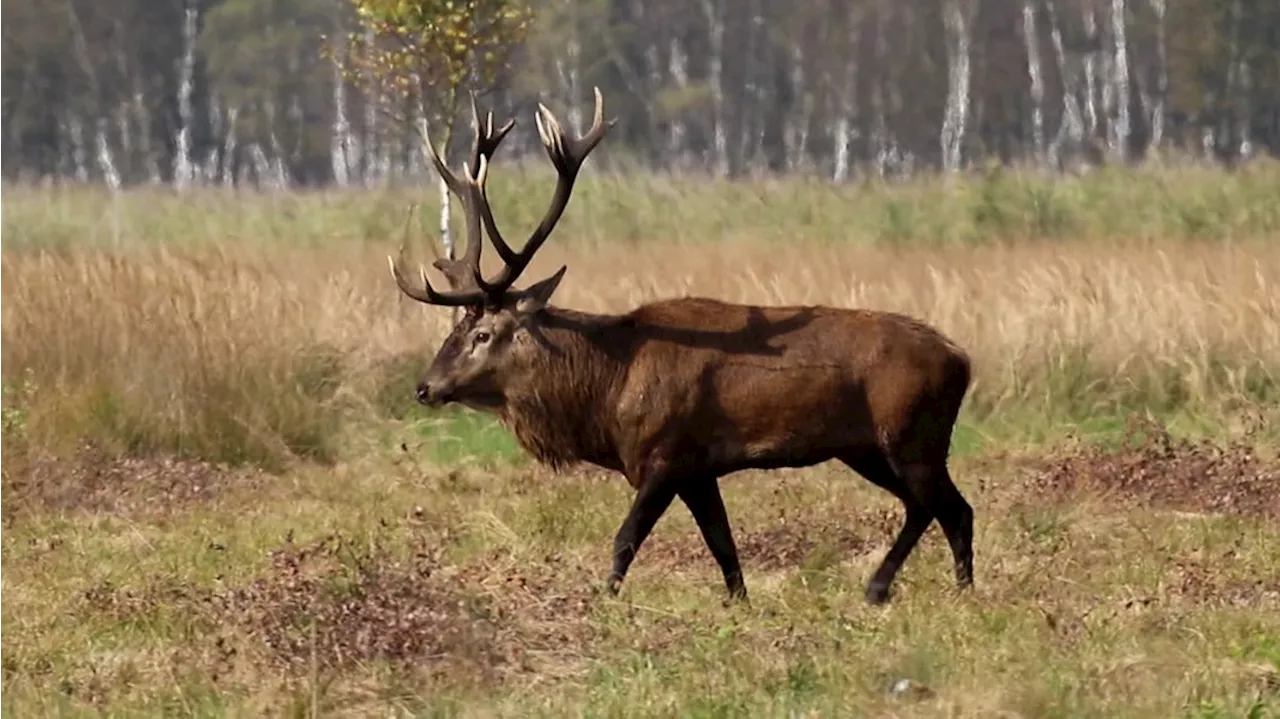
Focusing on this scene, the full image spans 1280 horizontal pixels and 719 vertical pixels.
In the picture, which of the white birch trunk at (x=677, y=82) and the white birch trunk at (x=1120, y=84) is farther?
the white birch trunk at (x=677, y=82)

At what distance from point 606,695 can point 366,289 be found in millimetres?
11907

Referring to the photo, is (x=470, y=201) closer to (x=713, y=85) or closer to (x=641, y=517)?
(x=641, y=517)

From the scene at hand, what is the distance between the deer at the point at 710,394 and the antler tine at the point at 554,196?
0.06 ft

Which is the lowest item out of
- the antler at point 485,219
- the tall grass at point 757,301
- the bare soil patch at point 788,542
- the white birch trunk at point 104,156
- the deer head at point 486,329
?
the white birch trunk at point 104,156

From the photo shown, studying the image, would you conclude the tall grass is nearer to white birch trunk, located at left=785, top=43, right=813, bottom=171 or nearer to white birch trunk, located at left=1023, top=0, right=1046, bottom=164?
white birch trunk, located at left=1023, top=0, right=1046, bottom=164

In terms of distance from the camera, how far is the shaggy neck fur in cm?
1036

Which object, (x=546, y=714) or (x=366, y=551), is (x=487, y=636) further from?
(x=366, y=551)

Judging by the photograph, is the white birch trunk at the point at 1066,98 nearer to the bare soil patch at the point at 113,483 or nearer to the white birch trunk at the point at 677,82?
the white birch trunk at the point at 677,82

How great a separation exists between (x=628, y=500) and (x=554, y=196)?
7.73 ft

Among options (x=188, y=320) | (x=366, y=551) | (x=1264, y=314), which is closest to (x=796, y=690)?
(x=366, y=551)

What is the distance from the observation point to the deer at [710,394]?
1008 centimetres

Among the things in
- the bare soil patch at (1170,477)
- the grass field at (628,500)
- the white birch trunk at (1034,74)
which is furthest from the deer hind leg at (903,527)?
the white birch trunk at (1034,74)

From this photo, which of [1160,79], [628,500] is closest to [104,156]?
[1160,79]

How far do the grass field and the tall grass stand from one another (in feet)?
0.11
